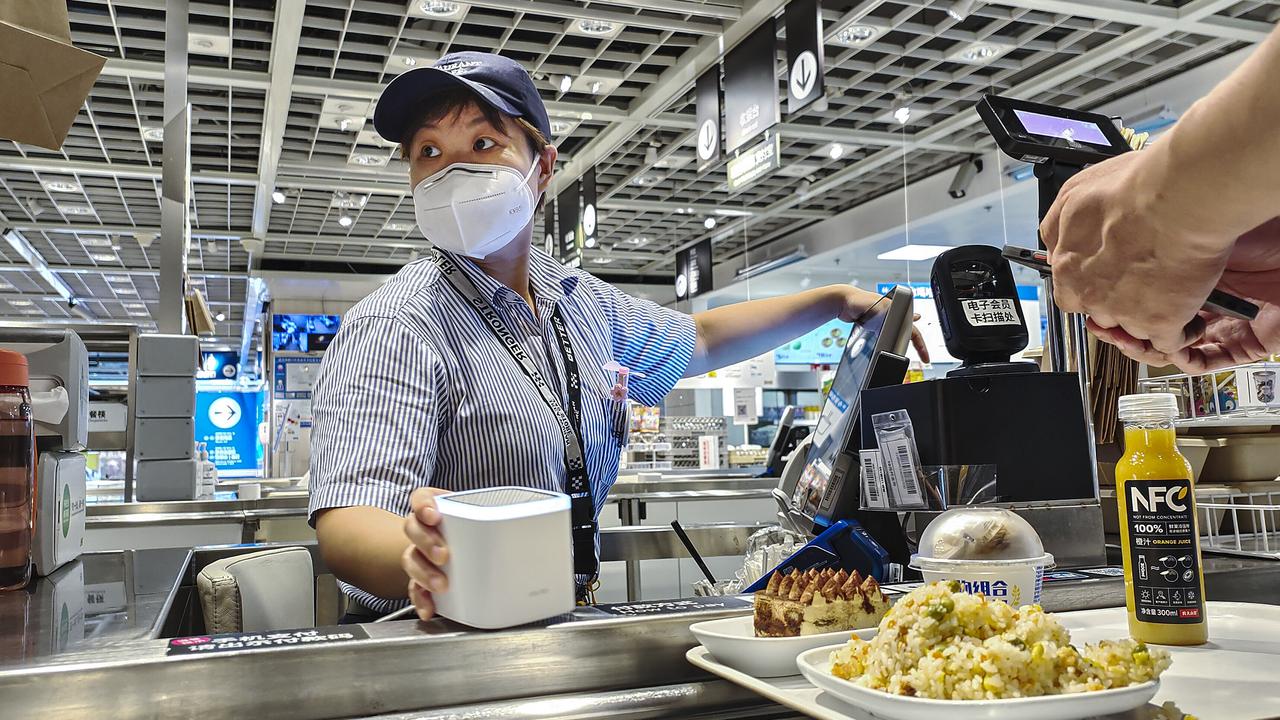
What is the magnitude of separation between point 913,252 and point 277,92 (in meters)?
7.97

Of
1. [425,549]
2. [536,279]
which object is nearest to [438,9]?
[536,279]

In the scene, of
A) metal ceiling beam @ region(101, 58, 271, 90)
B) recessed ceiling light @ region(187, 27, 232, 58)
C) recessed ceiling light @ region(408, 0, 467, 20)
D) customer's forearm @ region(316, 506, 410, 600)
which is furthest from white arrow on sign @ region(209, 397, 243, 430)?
customer's forearm @ region(316, 506, 410, 600)

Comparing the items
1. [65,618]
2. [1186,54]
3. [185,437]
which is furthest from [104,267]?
[65,618]

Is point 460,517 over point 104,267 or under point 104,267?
under

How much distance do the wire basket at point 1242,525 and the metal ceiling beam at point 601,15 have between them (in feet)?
17.5

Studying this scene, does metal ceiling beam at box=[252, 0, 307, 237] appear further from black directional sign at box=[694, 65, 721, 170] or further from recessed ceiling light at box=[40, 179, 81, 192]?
black directional sign at box=[694, 65, 721, 170]

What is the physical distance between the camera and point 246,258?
14.5 m

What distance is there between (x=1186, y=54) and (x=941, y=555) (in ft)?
25.7

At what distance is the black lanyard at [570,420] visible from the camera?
4.88 ft

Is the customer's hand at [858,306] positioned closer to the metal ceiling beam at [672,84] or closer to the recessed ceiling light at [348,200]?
the metal ceiling beam at [672,84]

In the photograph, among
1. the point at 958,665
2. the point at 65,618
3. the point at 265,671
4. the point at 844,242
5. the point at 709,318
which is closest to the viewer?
the point at 958,665

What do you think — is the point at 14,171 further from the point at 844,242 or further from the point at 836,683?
the point at 836,683

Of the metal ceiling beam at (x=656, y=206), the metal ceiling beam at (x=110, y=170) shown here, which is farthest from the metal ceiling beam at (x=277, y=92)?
the metal ceiling beam at (x=656, y=206)

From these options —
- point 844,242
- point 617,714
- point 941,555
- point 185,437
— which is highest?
point 844,242
